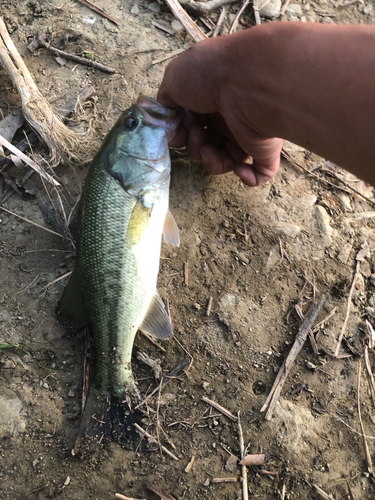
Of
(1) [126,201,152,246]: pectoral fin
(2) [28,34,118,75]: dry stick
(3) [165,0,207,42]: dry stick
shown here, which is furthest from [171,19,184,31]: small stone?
(1) [126,201,152,246]: pectoral fin

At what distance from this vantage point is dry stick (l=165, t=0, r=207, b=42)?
3951 mm

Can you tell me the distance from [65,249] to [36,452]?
5.96 ft

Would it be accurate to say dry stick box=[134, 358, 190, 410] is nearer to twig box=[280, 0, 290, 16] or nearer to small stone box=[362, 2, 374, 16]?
twig box=[280, 0, 290, 16]

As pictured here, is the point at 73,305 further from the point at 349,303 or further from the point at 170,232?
the point at 349,303

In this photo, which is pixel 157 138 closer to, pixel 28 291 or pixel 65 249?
Result: pixel 65 249

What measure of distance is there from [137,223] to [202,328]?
118cm

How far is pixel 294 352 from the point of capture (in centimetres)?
318

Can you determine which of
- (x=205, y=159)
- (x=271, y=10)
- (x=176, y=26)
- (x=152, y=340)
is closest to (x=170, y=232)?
(x=205, y=159)

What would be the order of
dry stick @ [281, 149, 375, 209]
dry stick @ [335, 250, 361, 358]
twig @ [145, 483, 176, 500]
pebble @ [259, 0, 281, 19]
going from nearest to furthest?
twig @ [145, 483, 176, 500], dry stick @ [335, 250, 361, 358], dry stick @ [281, 149, 375, 209], pebble @ [259, 0, 281, 19]

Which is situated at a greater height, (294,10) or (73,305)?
(294,10)

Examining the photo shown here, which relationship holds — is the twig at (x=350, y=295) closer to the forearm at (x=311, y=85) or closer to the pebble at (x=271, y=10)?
the forearm at (x=311, y=85)

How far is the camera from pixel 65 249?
11.2 feet

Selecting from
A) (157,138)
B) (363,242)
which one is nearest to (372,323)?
(363,242)

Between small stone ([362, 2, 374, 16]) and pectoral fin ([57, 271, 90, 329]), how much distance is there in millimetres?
5107
